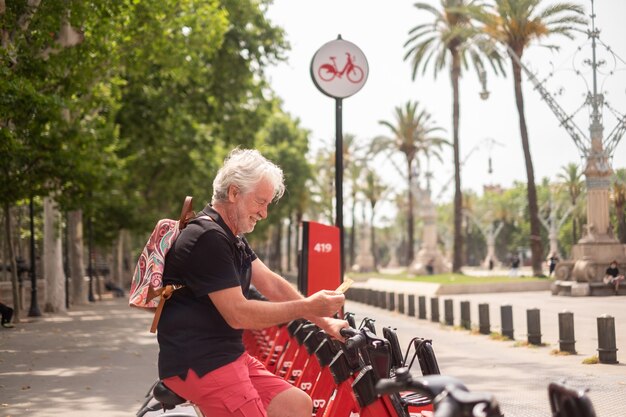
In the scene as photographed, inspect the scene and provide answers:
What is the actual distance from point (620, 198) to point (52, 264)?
67.4 ft

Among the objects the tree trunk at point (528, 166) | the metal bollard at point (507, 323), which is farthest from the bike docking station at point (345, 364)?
the tree trunk at point (528, 166)

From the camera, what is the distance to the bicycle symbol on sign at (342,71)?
10375 mm

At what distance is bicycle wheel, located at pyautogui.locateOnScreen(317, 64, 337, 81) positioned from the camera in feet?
34.0

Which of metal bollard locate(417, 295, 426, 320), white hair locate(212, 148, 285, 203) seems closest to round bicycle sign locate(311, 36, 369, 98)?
white hair locate(212, 148, 285, 203)

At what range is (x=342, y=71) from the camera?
10.5 meters

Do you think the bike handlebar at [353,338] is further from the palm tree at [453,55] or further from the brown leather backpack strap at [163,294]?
the palm tree at [453,55]

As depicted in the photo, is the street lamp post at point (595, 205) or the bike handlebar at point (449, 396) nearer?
the bike handlebar at point (449, 396)

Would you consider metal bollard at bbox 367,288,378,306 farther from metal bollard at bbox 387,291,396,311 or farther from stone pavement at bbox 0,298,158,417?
stone pavement at bbox 0,298,158,417

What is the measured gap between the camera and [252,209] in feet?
11.6

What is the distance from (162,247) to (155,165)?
38.0m

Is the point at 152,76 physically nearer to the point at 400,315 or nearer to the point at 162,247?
the point at 400,315

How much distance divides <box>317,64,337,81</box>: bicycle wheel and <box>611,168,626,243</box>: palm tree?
970 inches

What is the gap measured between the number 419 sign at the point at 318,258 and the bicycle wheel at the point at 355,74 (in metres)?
1.84

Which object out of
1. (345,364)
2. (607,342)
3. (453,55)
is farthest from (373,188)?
(345,364)
